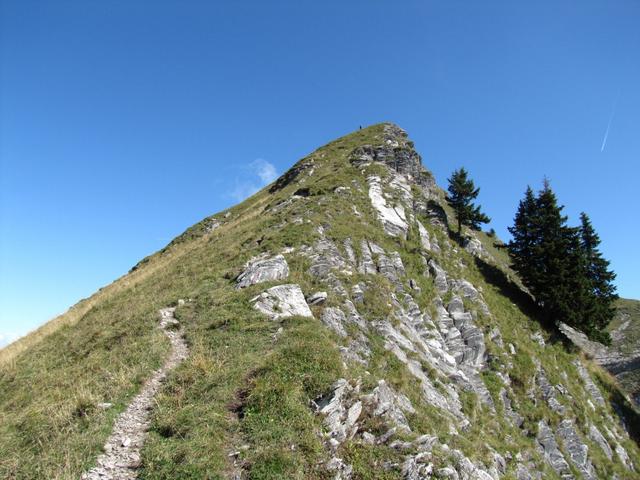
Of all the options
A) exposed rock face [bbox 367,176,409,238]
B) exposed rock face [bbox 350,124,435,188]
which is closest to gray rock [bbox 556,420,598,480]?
exposed rock face [bbox 367,176,409,238]

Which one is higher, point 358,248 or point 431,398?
point 358,248

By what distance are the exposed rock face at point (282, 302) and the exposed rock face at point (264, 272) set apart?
1.69m

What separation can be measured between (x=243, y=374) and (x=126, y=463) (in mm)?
4430

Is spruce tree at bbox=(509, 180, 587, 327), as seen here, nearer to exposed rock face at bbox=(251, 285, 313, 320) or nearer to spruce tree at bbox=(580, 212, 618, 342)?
spruce tree at bbox=(580, 212, 618, 342)

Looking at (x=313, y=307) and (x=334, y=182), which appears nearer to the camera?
(x=313, y=307)

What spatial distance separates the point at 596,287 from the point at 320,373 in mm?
43544

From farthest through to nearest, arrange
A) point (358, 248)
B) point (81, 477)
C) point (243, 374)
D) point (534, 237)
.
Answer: point (534, 237)
point (358, 248)
point (243, 374)
point (81, 477)

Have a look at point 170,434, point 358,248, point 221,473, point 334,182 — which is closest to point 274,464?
point 221,473

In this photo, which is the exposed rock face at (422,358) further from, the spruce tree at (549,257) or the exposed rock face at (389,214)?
the spruce tree at (549,257)

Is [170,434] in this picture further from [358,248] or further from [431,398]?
[358,248]

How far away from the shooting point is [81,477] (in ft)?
30.3

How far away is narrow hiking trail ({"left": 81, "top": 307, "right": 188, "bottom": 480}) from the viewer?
31.4 ft

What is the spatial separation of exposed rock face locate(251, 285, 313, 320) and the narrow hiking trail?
4.81m

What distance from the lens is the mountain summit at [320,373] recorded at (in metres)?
10.5
